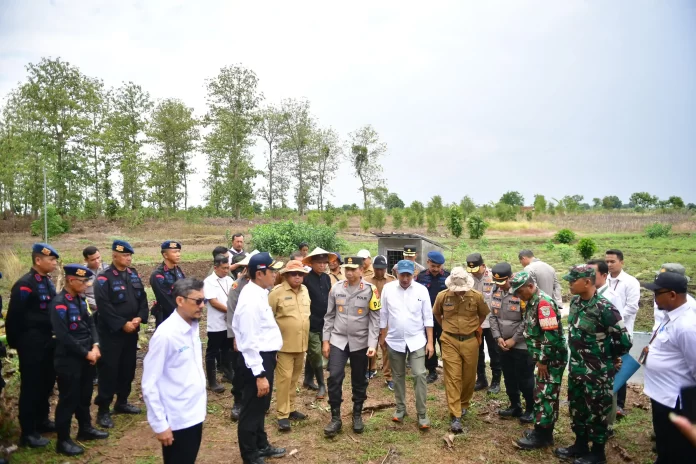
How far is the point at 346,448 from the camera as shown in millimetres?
4465

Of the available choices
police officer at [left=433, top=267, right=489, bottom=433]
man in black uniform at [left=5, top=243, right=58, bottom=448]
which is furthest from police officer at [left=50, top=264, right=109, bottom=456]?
police officer at [left=433, top=267, right=489, bottom=433]

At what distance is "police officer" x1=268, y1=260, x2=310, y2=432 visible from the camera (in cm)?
470

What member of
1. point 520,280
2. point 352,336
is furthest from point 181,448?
point 520,280

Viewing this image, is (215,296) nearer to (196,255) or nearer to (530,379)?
(530,379)

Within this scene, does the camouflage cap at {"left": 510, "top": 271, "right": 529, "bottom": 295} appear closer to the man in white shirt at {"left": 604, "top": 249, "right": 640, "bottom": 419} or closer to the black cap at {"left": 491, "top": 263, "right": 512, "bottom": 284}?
the black cap at {"left": 491, "top": 263, "right": 512, "bottom": 284}

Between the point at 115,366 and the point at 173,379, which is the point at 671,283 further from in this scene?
the point at 115,366

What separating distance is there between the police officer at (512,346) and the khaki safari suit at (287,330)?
2.20 metres

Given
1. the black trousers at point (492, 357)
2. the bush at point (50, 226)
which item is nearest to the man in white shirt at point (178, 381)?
the black trousers at point (492, 357)

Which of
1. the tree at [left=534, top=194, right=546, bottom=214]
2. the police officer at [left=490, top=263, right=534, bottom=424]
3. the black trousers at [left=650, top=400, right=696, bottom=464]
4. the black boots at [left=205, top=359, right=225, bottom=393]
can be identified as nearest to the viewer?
the black trousers at [left=650, top=400, right=696, bottom=464]

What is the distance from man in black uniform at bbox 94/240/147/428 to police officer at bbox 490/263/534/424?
416 centimetres

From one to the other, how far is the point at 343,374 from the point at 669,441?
2.87 m

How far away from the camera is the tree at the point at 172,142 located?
3225cm

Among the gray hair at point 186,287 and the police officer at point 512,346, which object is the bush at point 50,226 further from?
the police officer at point 512,346

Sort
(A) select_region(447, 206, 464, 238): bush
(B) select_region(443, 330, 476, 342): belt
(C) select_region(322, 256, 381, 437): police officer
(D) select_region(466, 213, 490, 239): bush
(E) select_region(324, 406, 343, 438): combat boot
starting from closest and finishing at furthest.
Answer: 1. (E) select_region(324, 406, 343, 438): combat boot
2. (C) select_region(322, 256, 381, 437): police officer
3. (B) select_region(443, 330, 476, 342): belt
4. (D) select_region(466, 213, 490, 239): bush
5. (A) select_region(447, 206, 464, 238): bush
